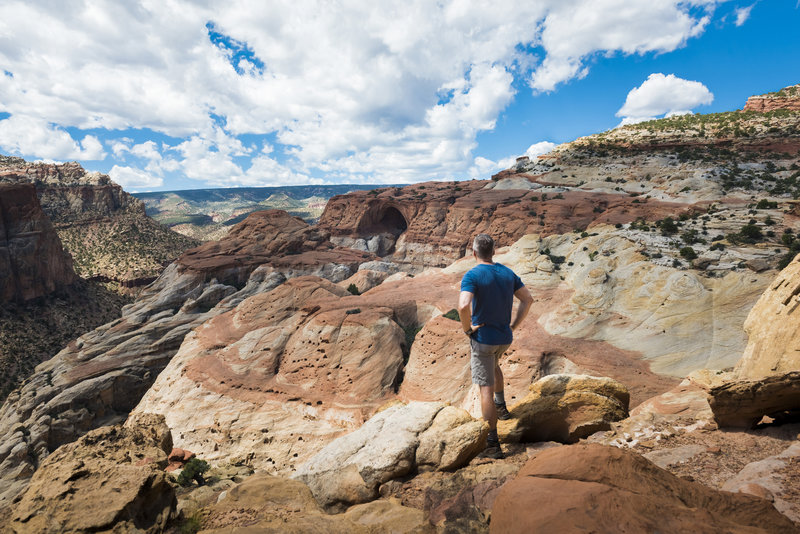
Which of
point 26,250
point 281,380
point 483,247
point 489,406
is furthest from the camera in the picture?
point 26,250

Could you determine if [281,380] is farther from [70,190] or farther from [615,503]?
[70,190]

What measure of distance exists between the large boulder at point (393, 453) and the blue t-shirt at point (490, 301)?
1.90m

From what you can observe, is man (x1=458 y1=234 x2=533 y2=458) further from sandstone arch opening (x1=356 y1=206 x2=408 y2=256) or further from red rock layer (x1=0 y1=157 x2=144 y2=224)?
red rock layer (x1=0 y1=157 x2=144 y2=224)

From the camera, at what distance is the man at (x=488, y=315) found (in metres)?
6.38

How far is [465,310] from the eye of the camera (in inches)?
245

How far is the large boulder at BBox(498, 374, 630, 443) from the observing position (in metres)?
7.76

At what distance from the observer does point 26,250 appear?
60.0 meters

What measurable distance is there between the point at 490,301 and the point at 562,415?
387 centimetres

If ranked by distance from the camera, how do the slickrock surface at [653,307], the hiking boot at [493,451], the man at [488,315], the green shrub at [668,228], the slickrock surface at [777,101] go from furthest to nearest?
the slickrock surface at [777,101], the green shrub at [668,228], the slickrock surface at [653,307], the hiking boot at [493,451], the man at [488,315]

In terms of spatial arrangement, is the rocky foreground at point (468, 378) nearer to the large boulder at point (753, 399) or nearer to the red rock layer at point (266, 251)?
the large boulder at point (753, 399)

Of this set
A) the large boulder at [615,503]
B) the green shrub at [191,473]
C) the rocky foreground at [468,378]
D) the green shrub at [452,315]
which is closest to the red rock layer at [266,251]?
the rocky foreground at [468,378]

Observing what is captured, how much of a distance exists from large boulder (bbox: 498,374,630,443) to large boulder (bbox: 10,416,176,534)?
6722 mm

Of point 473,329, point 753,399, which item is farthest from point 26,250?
point 753,399

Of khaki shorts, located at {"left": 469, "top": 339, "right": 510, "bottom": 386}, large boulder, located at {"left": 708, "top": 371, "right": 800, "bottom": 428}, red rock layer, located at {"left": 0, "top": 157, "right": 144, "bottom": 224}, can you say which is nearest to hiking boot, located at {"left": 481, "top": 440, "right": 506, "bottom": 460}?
khaki shorts, located at {"left": 469, "top": 339, "right": 510, "bottom": 386}
